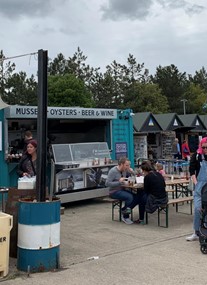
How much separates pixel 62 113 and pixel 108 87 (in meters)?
42.3

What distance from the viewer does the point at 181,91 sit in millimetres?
63188

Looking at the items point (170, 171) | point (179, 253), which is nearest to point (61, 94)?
point (170, 171)

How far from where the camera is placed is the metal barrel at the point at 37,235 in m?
4.94

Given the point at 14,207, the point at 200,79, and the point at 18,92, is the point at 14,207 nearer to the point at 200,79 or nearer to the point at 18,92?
the point at 18,92

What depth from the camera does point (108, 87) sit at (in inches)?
2032

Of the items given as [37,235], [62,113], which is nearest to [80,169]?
[62,113]

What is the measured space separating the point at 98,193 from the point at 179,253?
470 centimetres

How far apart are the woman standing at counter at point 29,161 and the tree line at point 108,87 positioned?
19774mm

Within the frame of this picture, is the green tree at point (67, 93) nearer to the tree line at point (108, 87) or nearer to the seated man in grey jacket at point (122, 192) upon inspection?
the tree line at point (108, 87)

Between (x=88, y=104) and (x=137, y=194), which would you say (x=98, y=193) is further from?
(x=88, y=104)

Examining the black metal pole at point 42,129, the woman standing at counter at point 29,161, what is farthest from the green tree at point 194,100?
the black metal pole at point 42,129

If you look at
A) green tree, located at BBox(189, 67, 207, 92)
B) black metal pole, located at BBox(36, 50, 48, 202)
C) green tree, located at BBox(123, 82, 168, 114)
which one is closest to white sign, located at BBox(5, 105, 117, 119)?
black metal pole, located at BBox(36, 50, 48, 202)

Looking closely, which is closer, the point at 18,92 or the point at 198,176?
the point at 198,176

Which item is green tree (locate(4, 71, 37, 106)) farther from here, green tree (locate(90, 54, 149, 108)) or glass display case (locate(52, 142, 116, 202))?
glass display case (locate(52, 142, 116, 202))
